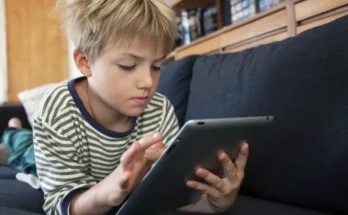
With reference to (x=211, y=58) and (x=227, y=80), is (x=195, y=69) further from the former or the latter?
(x=227, y=80)

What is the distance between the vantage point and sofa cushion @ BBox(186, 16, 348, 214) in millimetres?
825

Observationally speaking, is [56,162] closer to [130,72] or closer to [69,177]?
[69,177]

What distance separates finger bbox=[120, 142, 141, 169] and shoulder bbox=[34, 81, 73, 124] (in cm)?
35

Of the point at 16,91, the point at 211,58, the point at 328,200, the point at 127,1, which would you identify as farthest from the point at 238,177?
the point at 16,91

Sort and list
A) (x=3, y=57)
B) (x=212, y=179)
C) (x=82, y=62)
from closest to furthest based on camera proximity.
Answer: (x=212, y=179) < (x=82, y=62) < (x=3, y=57)

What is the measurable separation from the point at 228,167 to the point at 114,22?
0.39 meters

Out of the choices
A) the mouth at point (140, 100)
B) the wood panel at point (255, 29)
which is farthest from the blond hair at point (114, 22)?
the wood panel at point (255, 29)

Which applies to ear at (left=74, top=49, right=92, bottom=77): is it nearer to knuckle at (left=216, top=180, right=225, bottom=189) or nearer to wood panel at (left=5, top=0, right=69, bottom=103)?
knuckle at (left=216, top=180, right=225, bottom=189)

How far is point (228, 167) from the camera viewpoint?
77 cm

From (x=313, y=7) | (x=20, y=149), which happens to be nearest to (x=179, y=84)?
(x=313, y=7)

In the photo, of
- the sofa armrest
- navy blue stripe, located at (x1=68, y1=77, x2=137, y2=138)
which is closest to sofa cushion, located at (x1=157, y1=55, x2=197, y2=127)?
navy blue stripe, located at (x1=68, y1=77, x2=137, y2=138)

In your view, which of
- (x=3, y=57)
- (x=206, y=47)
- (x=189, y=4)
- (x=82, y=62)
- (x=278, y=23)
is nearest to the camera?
(x=82, y=62)

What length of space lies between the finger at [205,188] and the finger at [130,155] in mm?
125

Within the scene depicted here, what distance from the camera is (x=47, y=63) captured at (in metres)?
4.04
